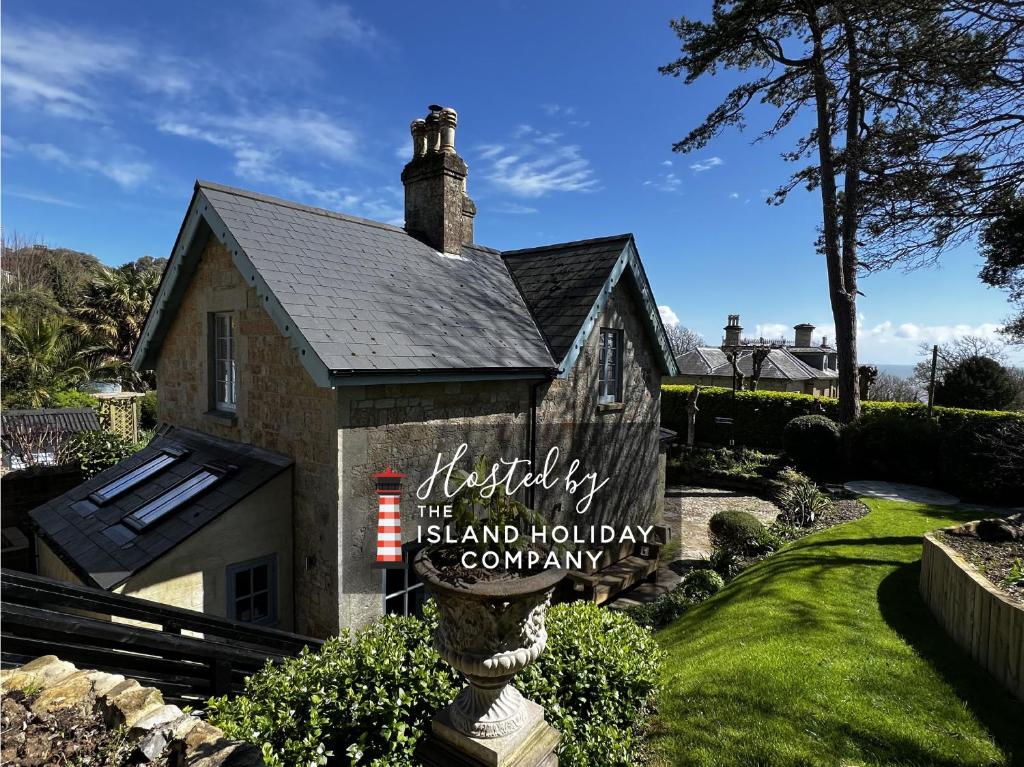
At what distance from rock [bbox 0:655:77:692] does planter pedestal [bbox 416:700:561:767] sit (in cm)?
268

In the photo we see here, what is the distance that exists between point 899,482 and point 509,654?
68.3 feet

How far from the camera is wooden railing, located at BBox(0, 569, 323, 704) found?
11.3 ft

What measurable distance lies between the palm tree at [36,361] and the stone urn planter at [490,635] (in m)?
24.6

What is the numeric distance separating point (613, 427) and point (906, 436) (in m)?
13.3

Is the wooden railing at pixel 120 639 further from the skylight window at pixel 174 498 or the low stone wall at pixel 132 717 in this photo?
the skylight window at pixel 174 498

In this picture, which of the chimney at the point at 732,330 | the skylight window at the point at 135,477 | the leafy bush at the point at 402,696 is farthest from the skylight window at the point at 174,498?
the chimney at the point at 732,330

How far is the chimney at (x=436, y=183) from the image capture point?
11484mm

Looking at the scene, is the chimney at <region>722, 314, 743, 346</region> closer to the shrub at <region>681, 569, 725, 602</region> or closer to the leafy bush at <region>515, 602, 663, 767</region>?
the shrub at <region>681, 569, 725, 602</region>

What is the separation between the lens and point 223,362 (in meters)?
9.41

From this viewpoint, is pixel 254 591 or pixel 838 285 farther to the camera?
pixel 838 285

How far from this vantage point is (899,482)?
18703 millimetres

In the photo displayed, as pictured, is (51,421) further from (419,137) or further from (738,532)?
(738,532)

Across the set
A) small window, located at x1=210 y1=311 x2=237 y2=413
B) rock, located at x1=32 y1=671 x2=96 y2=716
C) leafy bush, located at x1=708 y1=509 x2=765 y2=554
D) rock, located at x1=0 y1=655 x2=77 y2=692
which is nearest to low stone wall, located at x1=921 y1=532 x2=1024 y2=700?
leafy bush, located at x1=708 y1=509 x2=765 y2=554

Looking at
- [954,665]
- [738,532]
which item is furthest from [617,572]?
[954,665]
